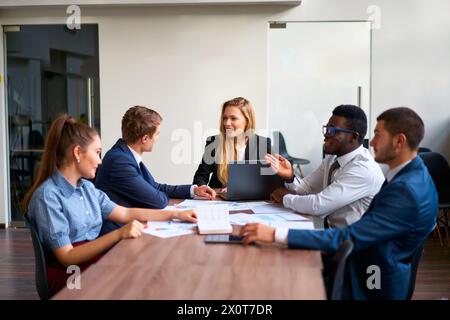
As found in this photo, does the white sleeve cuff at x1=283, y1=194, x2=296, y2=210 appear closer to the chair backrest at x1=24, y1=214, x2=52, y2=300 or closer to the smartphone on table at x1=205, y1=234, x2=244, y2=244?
the smartphone on table at x1=205, y1=234, x2=244, y2=244

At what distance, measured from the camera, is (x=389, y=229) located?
6.42 feet

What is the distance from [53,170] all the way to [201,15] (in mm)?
3813

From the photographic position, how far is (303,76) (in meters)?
5.68

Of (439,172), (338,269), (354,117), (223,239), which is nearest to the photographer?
(338,269)

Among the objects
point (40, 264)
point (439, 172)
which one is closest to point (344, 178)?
point (40, 264)

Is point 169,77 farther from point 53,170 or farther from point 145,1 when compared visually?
point 53,170

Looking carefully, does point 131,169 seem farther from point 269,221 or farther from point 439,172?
point 439,172

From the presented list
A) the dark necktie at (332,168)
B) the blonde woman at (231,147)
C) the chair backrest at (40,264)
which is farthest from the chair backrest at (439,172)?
the chair backrest at (40,264)

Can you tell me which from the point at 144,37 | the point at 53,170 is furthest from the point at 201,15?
the point at 53,170

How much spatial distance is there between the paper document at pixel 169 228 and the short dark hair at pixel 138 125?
667 mm

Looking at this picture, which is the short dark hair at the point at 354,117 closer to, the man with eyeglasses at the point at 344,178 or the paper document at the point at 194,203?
the man with eyeglasses at the point at 344,178

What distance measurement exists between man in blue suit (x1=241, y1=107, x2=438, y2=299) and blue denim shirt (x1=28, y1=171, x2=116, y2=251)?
0.76 m

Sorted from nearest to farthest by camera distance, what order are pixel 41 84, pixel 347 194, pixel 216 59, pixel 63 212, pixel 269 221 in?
pixel 63 212 < pixel 269 221 < pixel 347 194 < pixel 216 59 < pixel 41 84

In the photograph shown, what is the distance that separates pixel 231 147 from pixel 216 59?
7.08 feet
